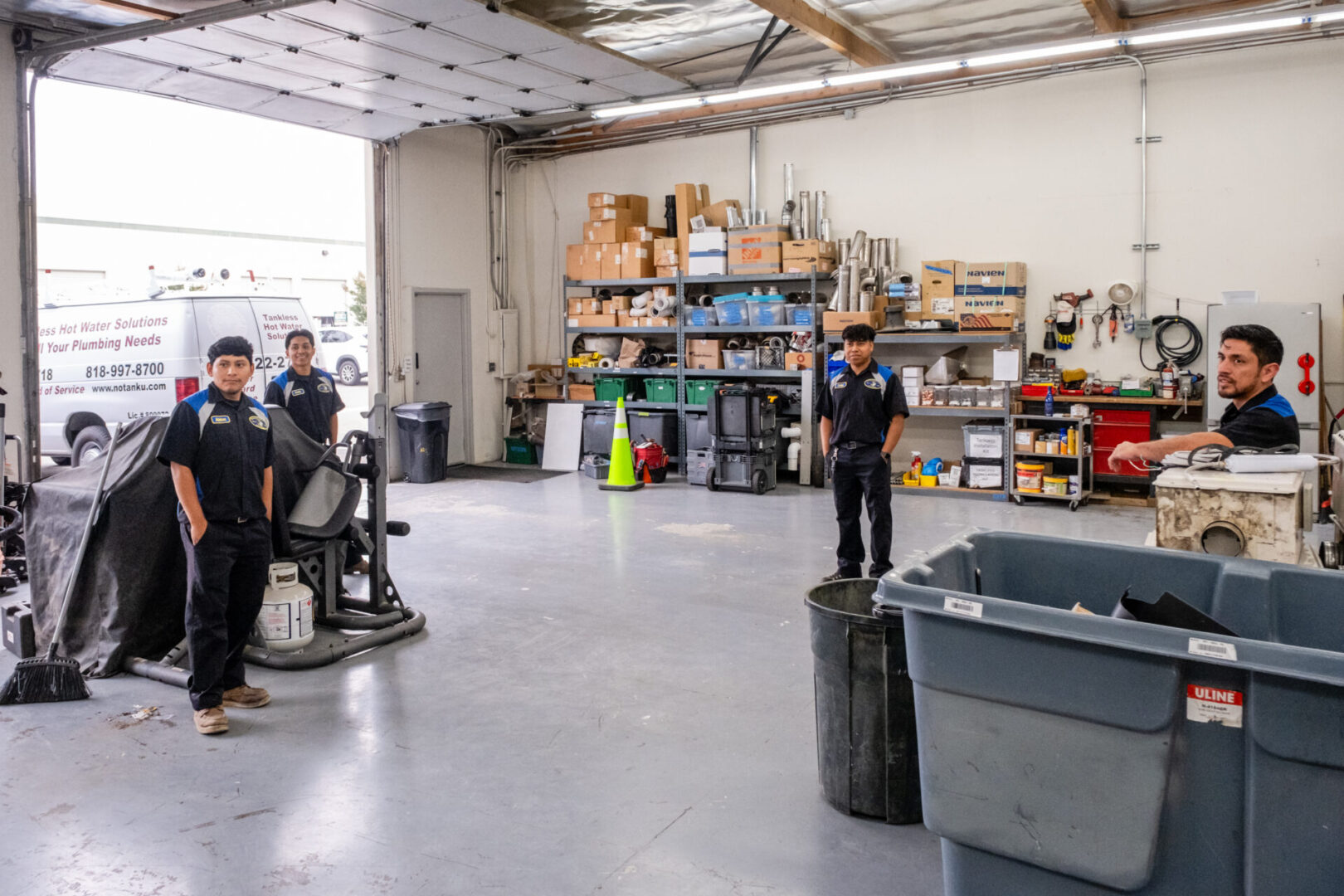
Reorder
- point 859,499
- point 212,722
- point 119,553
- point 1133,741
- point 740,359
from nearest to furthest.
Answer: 1. point 1133,741
2. point 212,722
3. point 119,553
4. point 859,499
5. point 740,359

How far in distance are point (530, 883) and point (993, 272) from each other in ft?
25.6

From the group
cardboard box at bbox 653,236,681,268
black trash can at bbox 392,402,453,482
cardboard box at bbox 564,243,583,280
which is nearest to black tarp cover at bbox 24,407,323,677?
black trash can at bbox 392,402,453,482

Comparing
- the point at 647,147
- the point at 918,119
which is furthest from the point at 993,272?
the point at 647,147

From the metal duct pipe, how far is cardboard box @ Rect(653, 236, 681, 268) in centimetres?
92

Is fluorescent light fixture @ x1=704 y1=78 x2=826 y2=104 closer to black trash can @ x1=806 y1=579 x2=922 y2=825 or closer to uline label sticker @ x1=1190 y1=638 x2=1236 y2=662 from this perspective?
black trash can @ x1=806 y1=579 x2=922 y2=825

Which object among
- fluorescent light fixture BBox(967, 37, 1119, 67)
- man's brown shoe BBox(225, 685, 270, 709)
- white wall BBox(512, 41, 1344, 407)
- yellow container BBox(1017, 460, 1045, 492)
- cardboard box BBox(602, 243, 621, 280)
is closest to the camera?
man's brown shoe BBox(225, 685, 270, 709)

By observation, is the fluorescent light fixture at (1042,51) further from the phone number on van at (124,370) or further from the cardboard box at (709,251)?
the phone number on van at (124,370)

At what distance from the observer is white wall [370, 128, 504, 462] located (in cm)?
1102

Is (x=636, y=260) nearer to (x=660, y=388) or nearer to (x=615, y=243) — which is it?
(x=615, y=243)

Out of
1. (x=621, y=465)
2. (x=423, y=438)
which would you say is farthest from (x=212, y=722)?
(x=423, y=438)

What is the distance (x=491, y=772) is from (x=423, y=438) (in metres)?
7.37

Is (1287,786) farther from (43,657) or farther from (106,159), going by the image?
(106,159)

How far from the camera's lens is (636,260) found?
451 inches

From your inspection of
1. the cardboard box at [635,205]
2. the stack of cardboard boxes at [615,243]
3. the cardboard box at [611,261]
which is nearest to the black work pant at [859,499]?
the stack of cardboard boxes at [615,243]
